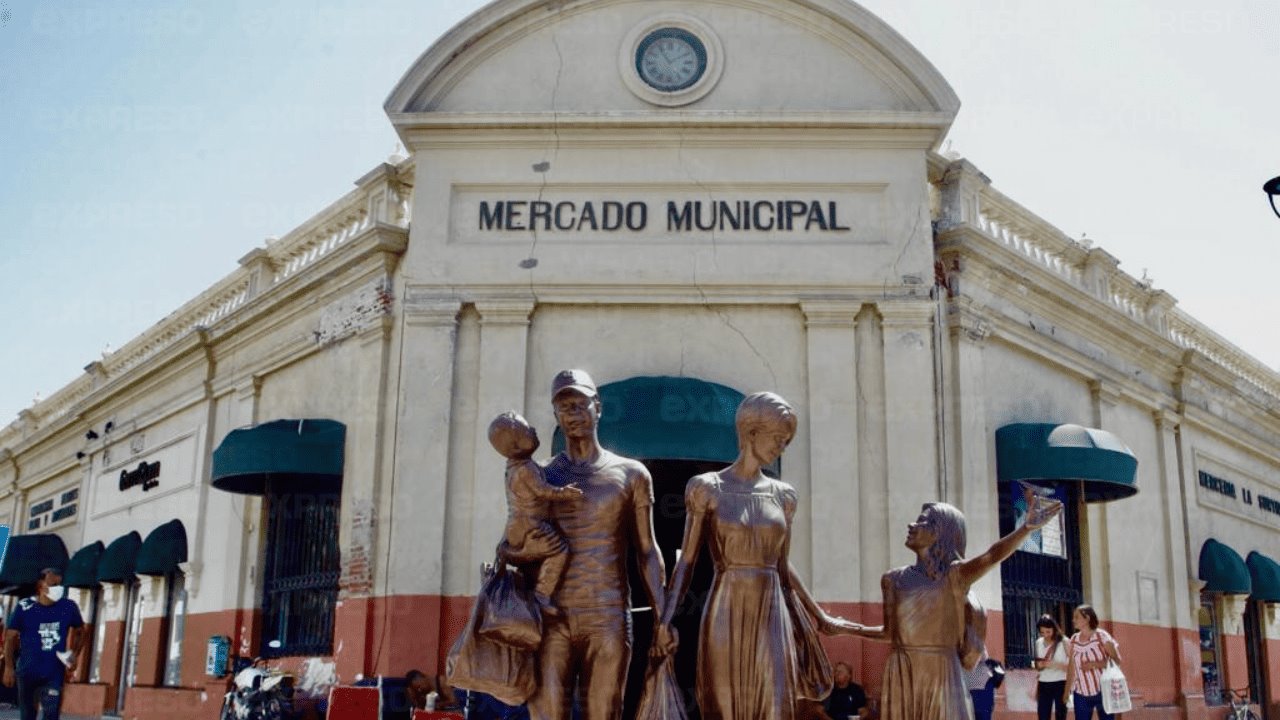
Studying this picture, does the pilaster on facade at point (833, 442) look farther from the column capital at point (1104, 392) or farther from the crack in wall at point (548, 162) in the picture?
the column capital at point (1104, 392)

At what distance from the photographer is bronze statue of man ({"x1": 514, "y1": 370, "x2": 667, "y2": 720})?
6164mm

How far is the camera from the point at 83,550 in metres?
20.9

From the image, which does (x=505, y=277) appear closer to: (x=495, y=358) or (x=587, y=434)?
(x=495, y=358)

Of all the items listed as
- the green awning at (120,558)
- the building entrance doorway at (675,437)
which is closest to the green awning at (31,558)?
the green awning at (120,558)

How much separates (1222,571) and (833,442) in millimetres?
7274

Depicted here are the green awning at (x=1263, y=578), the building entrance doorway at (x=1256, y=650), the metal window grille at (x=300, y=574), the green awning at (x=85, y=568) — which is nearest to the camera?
the metal window grille at (x=300, y=574)

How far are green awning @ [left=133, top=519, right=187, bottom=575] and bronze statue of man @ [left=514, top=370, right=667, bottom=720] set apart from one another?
39.7 ft

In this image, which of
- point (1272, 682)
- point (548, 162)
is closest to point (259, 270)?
point (548, 162)

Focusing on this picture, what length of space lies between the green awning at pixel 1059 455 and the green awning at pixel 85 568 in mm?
14435

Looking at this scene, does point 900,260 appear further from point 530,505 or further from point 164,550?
point 164,550

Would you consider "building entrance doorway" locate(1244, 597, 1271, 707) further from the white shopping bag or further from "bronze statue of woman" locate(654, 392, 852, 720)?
"bronze statue of woman" locate(654, 392, 852, 720)

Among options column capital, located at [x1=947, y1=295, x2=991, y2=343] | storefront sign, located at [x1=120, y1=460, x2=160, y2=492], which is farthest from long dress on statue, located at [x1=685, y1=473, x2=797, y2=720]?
storefront sign, located at [x1=120, y1=460, x2=160, y2=492]

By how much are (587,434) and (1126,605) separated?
11061 millimetres

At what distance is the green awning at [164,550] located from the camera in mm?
17000
